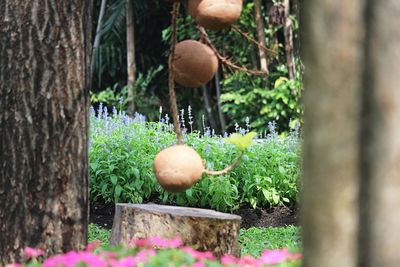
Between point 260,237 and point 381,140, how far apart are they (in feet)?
16.4

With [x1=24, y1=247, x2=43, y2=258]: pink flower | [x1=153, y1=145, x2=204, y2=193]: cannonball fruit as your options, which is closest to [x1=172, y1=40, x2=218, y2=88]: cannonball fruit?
[x1=153, y1=145, x2=204, y2=193]: cannonball fruit

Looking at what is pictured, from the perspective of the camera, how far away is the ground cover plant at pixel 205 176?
277 inches

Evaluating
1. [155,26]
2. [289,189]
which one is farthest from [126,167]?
[155,26]

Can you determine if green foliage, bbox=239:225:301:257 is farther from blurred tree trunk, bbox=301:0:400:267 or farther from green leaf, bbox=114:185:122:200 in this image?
blurred tree trunk, bbox=301:0:400:267

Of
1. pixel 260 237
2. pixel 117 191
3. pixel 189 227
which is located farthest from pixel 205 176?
pixel 189 227

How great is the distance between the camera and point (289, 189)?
752cm

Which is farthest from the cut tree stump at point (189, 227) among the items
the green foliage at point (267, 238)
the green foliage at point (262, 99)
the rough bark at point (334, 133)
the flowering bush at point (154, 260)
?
the green foliage at point (262, 99)

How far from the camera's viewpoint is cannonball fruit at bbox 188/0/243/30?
87.7 inches

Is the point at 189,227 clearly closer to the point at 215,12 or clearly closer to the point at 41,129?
the point at 41,129

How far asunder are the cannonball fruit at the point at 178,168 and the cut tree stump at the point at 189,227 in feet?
7.16

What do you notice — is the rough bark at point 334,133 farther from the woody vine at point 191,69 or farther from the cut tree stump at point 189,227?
the cut tree stump at point 189,227

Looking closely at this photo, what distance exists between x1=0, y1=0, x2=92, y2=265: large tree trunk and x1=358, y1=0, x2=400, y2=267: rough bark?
1.82m

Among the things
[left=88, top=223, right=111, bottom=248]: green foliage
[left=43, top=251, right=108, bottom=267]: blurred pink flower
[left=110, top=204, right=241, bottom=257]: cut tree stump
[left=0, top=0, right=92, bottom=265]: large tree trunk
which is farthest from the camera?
[left=88, top=223, right=111, bottom=248]: green foliage

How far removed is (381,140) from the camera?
1.50 m
